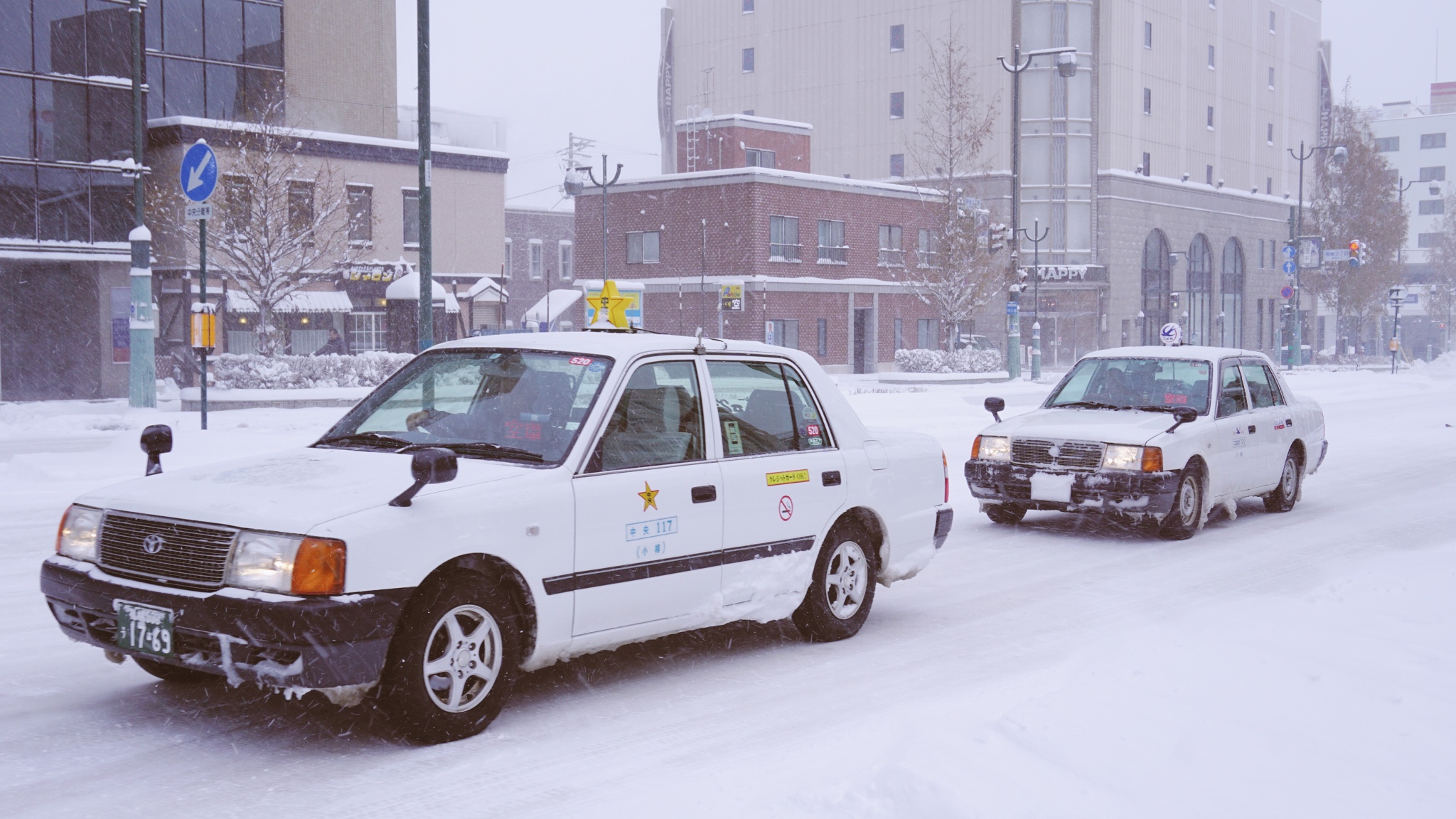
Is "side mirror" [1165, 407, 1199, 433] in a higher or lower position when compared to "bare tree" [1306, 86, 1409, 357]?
lower

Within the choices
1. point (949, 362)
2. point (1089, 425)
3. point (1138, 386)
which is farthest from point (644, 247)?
point (1089, 425)

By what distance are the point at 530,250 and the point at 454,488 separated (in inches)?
2724

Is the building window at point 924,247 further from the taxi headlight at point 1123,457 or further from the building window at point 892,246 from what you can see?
the taxi headlight at point 1123,457

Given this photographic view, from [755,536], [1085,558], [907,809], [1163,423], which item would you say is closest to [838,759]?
[907,809]

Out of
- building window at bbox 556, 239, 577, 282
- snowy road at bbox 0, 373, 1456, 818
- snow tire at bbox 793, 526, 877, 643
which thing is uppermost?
building window at bbox 556, 239, 577, 282

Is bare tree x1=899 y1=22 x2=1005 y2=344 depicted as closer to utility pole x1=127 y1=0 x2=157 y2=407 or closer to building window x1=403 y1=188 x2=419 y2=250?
building window x1=403 y1=188 x2=419 y2=250

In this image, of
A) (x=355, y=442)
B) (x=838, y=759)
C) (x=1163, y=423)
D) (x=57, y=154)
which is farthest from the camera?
(x=57, y=154)

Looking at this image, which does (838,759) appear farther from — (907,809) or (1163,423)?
(1163,423)

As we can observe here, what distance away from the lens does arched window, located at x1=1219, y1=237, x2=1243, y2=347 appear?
78688 millimetres

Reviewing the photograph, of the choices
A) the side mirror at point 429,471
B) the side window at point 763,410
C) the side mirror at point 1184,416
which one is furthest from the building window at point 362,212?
the side mirror at point 429,471

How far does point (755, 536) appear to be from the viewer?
6684 mm

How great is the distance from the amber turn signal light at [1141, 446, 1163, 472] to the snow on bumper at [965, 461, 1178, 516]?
40 mm

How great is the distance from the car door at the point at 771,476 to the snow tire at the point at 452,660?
137 cm

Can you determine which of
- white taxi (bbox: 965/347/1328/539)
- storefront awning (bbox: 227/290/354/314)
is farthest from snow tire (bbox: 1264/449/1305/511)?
storefront awning (bbox: 227/290/354/314)
